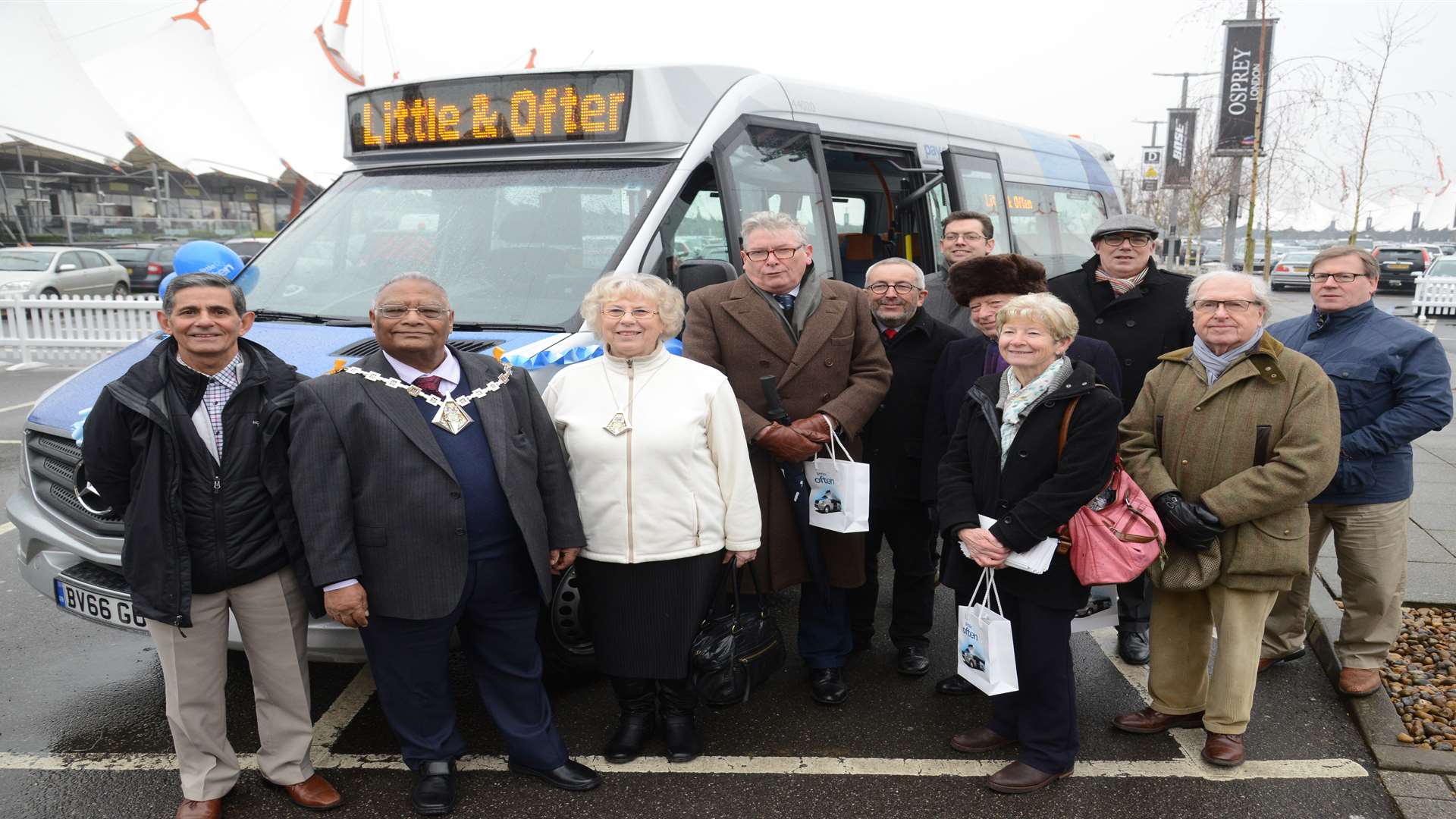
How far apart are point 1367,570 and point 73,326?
15.2 meters

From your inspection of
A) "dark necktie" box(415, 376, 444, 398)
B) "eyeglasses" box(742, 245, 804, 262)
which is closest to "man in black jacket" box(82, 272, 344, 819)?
"dark necktie" box(415, 376, 444, 398)

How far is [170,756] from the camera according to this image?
3508 millimetres

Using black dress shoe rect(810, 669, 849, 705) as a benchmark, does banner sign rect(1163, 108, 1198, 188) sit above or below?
above

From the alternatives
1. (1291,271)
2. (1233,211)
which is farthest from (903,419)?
(1291,271)

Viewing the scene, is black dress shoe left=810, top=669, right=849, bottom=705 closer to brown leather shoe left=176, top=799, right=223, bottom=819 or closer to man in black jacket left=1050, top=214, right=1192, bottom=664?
man in black jacket left=1050, top=214, right=1192, bottom=664

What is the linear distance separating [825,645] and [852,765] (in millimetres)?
577

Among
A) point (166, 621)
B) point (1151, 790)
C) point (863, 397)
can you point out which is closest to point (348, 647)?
point (166, 621)

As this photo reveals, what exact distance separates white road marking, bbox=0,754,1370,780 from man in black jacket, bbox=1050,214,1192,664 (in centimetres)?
89

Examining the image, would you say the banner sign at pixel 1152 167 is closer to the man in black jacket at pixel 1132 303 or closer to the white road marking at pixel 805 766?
the man in black jacket at pixel 1132 303

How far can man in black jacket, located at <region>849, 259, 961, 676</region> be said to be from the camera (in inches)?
154

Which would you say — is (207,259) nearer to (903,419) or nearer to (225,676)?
(225,676)

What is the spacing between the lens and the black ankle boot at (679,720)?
3479 mm

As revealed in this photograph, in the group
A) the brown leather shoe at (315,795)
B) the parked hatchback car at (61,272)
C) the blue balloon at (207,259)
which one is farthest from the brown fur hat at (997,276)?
the parked hatchback car at (61,272)

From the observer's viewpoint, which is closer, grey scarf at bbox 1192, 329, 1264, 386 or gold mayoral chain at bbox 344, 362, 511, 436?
gold mayoral chain at bbox 344, 362, 511, 436
